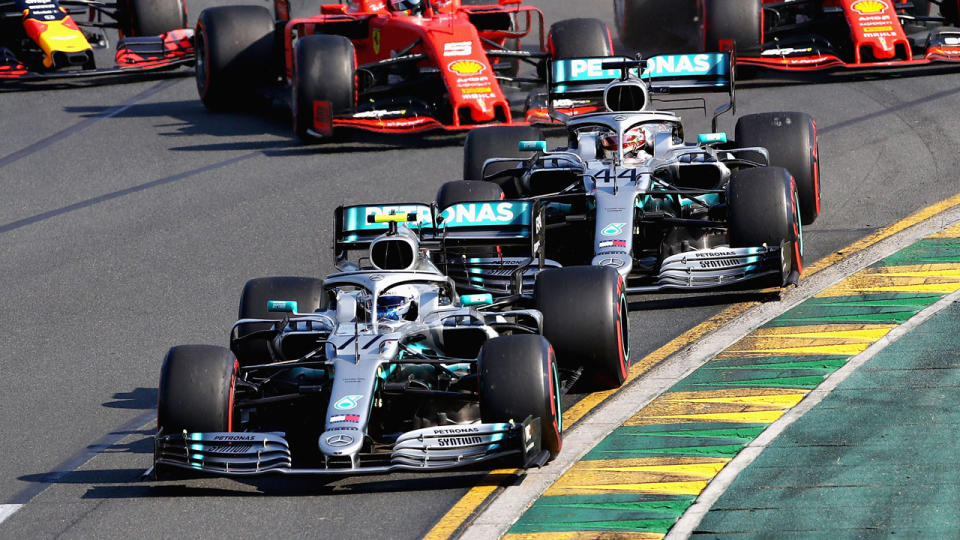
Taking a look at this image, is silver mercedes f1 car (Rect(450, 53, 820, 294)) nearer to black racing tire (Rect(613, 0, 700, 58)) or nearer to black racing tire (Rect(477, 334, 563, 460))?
black racing tire (Rect(477, 334, 563, 460))

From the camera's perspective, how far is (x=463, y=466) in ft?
29.0

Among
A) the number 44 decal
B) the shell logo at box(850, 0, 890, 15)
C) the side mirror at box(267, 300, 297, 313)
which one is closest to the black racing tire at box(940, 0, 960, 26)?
the shell logo at box(850, 0, 890, 15)

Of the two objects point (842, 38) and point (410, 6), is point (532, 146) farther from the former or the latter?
point (842, 38)

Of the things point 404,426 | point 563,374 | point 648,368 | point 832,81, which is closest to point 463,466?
point 404,426

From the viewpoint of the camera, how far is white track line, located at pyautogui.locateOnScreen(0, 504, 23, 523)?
29.0 ft

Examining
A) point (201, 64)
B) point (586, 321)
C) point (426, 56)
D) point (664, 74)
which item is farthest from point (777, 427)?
point (201, 64)

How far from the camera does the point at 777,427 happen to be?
31.1 feet

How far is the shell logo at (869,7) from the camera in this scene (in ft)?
64.4

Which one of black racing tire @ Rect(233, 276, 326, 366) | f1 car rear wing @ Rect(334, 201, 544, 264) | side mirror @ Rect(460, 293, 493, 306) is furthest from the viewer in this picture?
f1 car rear wing @ Rect(334, 201, 544, 264)

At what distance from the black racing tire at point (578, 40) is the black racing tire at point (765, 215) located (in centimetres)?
682

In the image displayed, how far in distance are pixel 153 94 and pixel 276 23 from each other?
8.09ft

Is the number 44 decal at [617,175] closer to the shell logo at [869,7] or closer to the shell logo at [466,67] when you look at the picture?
the shell logo at [466,67]

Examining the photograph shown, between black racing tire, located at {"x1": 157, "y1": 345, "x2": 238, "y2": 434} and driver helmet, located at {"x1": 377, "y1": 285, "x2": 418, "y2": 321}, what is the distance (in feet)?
4.19

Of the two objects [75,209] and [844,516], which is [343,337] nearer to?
[844,516]
